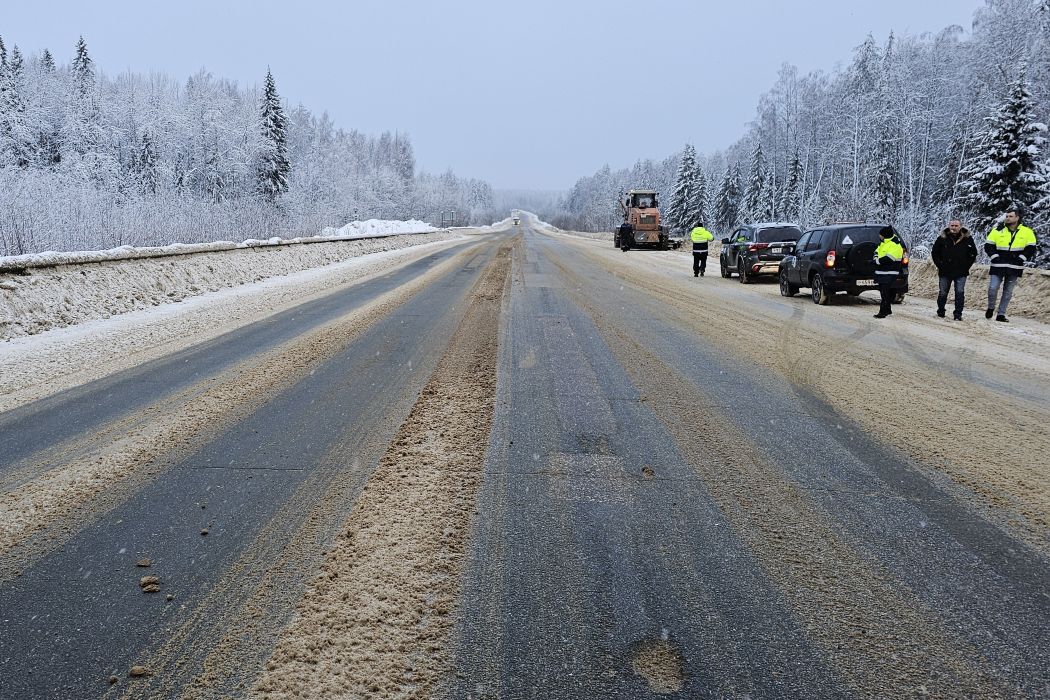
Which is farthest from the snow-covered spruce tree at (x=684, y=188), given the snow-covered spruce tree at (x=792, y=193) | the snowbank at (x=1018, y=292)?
the snowbank at (x=1018, y=292)

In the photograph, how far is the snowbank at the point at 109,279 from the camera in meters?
9.25

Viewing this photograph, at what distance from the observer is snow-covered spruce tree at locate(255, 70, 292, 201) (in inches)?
2232

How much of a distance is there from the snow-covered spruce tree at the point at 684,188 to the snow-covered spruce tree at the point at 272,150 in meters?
45.6

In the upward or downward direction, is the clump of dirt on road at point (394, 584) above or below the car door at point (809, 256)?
below

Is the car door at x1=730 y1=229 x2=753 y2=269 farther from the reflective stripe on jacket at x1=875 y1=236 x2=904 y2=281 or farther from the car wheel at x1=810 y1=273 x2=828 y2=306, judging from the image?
the reflective stripe on jacket at x1=875 y1=236 x2=904 y2=281

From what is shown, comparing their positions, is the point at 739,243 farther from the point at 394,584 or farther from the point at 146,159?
the point at 146,159

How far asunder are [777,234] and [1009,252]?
7.70m

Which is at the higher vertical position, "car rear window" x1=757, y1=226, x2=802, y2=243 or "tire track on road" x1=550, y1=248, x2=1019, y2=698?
"car rear window" x1=757, y1=226, x2=802, y2=243

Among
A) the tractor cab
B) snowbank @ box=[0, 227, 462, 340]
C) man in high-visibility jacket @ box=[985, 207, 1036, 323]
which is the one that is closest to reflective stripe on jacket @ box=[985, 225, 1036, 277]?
man in high-visibility jacket @ box=[985, 207, 1036, 323]

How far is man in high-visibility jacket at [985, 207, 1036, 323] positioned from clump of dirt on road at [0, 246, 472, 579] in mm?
11690

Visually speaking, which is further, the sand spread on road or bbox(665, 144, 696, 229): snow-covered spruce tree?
bbox(665, 144, 696, 229): snow-covered spruce tree

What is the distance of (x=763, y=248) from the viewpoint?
1767cm

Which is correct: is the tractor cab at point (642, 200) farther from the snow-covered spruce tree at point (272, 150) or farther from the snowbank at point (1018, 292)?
the snow-covered spruce tree at point (272, 150)

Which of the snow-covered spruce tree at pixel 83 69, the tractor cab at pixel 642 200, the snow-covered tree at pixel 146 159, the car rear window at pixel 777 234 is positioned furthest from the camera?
the snow-covered spruce tree at pixel 83 69
